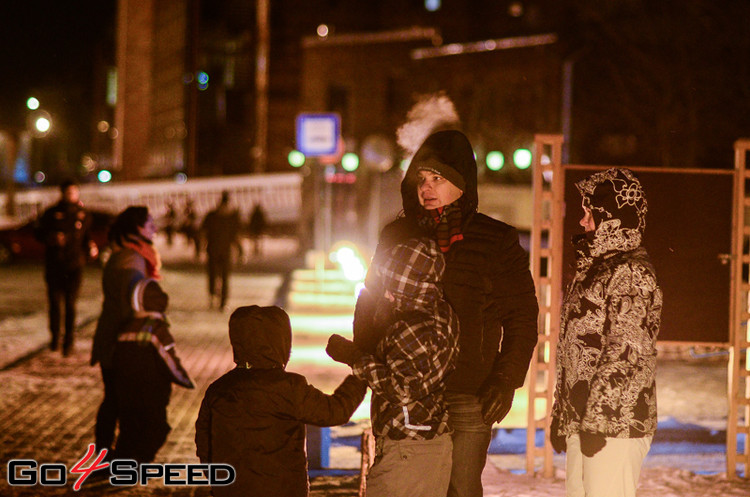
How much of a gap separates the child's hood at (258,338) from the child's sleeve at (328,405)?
0.17 m

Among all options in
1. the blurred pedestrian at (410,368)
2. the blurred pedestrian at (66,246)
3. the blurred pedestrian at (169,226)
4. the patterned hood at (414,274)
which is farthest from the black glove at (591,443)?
the blurred pedestrian at (169,226)

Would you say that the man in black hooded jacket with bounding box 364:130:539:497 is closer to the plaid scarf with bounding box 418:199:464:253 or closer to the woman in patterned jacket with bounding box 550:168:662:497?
the plaid scarf with bounding box 418:199:464:253

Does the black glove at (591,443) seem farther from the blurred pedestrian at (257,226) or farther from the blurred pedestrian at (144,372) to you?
the blurred pedestrian at (257,226)

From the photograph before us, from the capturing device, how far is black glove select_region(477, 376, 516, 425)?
12.1ft

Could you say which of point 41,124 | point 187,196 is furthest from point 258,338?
point 187,196

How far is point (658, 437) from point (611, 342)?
501cm

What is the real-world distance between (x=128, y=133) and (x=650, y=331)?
5848cm

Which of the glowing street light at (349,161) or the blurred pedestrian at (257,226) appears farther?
the blurred pedestrian at (257,226)

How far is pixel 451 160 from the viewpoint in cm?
401

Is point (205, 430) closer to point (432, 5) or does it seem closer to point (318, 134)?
point (318, 134)

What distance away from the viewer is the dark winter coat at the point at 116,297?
6.48 m

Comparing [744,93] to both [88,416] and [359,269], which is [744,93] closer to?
[359,269]

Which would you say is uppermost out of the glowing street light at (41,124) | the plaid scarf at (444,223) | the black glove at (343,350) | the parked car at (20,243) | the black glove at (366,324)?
the glowing street light at (41,124)

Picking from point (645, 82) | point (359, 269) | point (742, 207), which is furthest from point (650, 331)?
point (645, 82)
